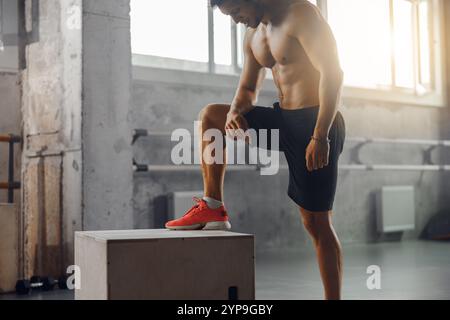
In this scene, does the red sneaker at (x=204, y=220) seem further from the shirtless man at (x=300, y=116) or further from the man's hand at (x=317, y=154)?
the man's hand at (x=317, y=154)

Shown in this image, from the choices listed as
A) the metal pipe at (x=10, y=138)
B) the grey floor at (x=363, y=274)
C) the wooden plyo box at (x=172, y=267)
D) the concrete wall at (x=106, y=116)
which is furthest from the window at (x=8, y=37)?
the wooden plyo box at (x=172, y=267)

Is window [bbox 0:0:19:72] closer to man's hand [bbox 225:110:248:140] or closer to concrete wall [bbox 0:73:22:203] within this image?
concrete wall [bbox 0:73:22:203]

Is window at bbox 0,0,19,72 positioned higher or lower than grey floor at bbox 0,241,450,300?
higher

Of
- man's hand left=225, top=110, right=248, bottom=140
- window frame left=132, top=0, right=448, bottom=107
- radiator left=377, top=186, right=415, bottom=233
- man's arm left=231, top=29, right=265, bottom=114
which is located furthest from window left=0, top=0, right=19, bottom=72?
radiator left=377, top=186, right=415, bottom=233

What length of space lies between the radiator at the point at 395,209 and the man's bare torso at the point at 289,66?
3.68 m

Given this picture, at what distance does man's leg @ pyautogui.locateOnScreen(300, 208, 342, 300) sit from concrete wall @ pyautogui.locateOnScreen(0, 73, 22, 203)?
228 cm

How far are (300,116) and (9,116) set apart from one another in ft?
7.40

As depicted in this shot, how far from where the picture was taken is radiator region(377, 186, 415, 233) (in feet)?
19.5

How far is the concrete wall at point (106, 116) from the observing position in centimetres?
369

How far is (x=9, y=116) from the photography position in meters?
4.05

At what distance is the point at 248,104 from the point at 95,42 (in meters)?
1.54

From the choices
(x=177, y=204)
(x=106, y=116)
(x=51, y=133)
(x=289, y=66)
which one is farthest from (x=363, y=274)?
(x=51, y=133)

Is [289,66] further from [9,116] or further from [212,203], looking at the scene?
[9,116]
